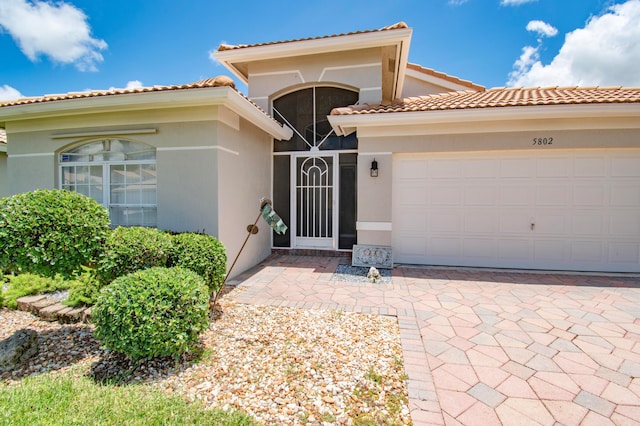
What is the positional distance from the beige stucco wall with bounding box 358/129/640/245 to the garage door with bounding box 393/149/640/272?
275 millimetres

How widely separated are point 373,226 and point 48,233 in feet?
21.5

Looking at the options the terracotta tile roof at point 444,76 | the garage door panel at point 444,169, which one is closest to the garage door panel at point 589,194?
the garage door panel at point 444,169

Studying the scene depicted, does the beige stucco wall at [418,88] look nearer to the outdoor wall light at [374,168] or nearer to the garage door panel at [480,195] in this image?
the garage door panel at [480,195]

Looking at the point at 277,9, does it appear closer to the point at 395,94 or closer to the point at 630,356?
the point at 395,94

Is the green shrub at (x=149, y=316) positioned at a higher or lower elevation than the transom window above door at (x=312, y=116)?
lower

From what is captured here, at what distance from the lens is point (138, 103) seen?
602cm

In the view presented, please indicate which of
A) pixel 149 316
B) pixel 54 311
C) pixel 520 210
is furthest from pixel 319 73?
pixel 54 311

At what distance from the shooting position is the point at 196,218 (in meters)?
6.36

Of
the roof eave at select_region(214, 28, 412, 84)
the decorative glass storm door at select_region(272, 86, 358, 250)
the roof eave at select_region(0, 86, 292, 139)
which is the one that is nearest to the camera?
the roof eave at select_region(0, 86, 292, 139)

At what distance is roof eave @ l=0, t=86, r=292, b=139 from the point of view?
569 cm

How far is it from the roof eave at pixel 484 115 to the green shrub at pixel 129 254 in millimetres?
5157

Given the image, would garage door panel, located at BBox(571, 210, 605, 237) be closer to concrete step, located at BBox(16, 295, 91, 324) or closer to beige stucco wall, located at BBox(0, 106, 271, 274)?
beige stucco wall, located at BBox(0, 106, 271, 274)

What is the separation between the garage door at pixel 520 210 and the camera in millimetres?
7207

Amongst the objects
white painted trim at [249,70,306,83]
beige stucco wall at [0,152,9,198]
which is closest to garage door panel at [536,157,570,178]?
white painted trim at [249,70,306,83]
